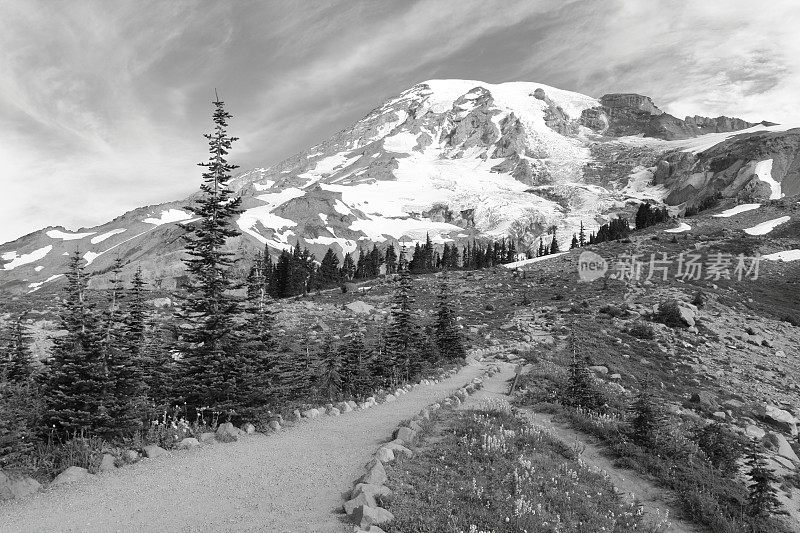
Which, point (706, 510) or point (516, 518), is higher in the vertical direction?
point (516, 518)

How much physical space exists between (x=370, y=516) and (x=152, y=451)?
5380 mm

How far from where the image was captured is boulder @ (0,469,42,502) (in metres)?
7.20

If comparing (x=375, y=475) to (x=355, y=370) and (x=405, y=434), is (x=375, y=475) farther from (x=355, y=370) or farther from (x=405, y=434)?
(x=355, y=370)

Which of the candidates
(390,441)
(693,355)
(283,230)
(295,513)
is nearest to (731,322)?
(693,355)

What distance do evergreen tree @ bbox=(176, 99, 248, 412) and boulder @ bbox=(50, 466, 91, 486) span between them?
5188 millimetres

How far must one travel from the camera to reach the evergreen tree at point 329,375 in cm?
1959

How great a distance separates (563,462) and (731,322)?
112 ft

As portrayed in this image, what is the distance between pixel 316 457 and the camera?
9773 millimetres

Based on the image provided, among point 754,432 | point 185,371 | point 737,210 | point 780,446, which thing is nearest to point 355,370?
point 185,371

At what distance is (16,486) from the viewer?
7.34m

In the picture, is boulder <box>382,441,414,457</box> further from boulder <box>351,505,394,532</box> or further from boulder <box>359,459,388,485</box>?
boulder <box>351,505,394,532</box>

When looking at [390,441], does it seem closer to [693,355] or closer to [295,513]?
[295,513]

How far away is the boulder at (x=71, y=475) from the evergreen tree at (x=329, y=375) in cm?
1087

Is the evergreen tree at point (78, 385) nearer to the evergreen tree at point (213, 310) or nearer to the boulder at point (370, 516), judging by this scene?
the evergreen tree at point (213, 310)
